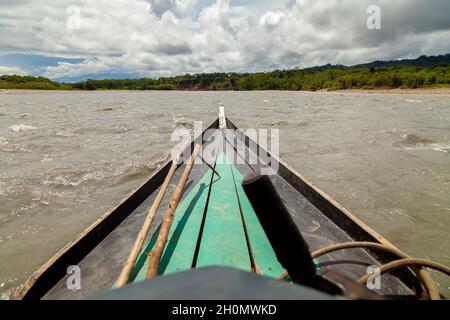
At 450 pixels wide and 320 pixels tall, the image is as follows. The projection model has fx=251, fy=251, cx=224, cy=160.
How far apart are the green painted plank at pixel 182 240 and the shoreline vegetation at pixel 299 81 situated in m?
50.7

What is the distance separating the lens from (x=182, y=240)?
2473 millimetres

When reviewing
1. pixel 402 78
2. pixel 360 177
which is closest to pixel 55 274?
pixel 360 177

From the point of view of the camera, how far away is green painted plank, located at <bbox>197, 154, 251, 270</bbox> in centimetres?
215

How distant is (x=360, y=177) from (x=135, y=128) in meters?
10.1

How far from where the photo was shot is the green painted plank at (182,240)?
2.09 meters

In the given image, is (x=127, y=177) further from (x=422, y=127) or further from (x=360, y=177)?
(x=422, y=127)

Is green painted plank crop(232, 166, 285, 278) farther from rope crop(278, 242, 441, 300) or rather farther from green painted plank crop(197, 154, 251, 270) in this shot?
rope crop(278, 242, 441, 300)

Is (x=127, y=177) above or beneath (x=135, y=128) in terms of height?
beneath

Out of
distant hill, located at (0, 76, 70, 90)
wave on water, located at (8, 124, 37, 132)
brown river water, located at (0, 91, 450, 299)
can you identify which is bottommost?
brown river water, located at (0, 91, 450, 299)

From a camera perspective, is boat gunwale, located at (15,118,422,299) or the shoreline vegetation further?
the shoreline vegetation

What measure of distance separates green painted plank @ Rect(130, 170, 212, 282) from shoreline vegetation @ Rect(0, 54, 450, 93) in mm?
50689

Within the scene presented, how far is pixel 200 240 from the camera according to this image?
2463mm

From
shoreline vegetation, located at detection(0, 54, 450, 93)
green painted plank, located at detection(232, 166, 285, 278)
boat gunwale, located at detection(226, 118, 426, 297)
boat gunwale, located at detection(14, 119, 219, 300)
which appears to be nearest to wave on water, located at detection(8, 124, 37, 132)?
boat gunwale, located at detection(14, 119, 219, 300)
